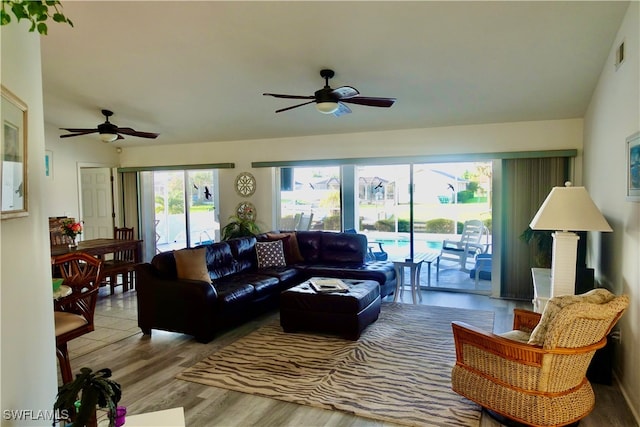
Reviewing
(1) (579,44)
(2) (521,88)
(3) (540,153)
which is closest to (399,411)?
(1) (579,44)

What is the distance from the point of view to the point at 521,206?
18.3 ft

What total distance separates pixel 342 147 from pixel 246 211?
2.11 m

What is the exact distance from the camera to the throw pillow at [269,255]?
573 cm

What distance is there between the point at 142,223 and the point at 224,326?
4.75m

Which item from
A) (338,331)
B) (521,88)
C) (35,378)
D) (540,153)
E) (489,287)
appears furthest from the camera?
(489,287)

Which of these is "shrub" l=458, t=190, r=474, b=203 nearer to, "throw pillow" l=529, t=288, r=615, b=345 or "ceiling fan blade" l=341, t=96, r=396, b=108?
"ceiling fan blade" l=341, t=96, r=396, b=108

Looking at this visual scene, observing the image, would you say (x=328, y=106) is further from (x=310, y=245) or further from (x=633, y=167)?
(x=310, y=245)

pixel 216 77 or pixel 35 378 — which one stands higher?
pixel 216 77

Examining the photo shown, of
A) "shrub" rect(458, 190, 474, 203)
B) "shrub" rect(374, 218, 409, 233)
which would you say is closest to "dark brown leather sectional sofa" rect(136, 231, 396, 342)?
"shrub" rect(374, 218, 409, 233)

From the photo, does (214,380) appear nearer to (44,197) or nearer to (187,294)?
(187,294)

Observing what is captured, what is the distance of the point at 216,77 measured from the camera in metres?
→ 4.77

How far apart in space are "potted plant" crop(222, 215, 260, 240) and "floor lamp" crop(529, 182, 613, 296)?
4.81 meters

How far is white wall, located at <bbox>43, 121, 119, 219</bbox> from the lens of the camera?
7035mm

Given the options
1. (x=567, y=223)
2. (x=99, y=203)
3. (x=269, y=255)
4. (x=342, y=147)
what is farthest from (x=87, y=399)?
(x=99, y=203)
